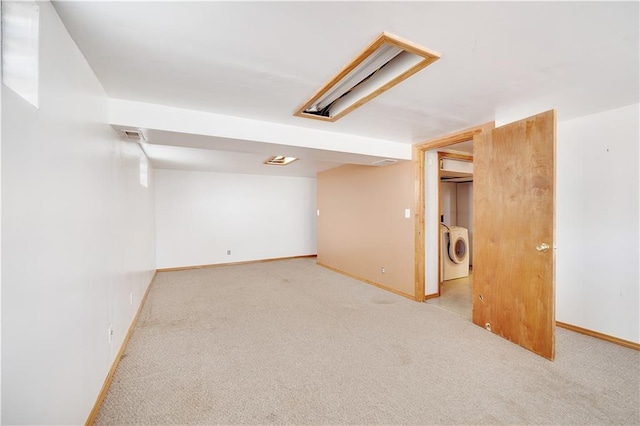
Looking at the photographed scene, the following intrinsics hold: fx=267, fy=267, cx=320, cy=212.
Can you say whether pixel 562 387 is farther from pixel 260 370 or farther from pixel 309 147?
pixel 309 147

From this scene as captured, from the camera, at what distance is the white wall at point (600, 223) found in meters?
2.37

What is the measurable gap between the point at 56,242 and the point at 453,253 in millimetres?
5003

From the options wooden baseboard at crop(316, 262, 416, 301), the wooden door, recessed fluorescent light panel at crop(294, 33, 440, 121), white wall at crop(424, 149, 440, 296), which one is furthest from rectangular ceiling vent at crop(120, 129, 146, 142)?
wooden baseboard at crop(316, 262, 416, 301)

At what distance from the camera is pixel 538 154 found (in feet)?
7.29

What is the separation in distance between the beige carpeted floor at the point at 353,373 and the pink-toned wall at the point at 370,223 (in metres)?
0.88

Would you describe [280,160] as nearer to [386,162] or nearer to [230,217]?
[386,162]

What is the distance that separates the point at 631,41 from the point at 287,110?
7.27 feet

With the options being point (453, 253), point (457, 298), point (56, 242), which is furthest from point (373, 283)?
point (56, 242)

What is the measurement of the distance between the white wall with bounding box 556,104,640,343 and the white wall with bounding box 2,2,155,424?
4.04 m

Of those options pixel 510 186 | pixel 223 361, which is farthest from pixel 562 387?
pixel 223 361

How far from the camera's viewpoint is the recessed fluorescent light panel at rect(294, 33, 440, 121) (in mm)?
1484

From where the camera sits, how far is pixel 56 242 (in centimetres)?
118

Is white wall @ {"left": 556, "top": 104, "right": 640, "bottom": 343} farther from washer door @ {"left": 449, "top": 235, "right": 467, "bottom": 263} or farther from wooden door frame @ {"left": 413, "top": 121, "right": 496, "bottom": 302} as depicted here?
washer door @ {"left": 449, "top": 235, "right": 467, "bottom": 263}

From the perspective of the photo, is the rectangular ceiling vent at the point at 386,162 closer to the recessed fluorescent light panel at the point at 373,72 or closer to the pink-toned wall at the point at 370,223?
the pink-toned wall at the point at 370,223
